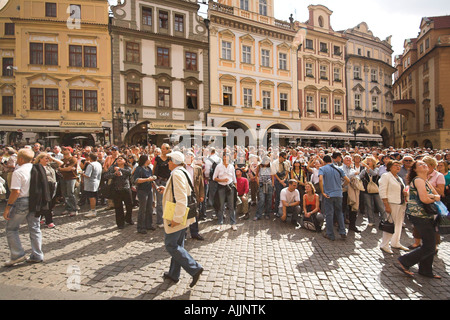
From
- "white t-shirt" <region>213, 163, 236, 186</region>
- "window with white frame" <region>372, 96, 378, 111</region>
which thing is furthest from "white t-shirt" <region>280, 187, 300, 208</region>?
"window with white frame" <region>372, 96, 378, 111</region>

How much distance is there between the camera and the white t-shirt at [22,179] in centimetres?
422

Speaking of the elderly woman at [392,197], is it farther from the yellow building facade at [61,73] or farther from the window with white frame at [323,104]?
the window with white frame at [323,104]

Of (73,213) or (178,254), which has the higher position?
(178,254)

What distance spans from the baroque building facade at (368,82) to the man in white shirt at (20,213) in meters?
31.9

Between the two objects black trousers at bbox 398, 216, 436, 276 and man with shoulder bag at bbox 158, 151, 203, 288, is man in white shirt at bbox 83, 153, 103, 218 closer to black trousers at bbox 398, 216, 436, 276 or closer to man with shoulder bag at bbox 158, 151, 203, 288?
man with shoulder bag at bbox 158, 151, 203, 288

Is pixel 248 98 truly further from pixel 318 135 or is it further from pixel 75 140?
pixel 75 140

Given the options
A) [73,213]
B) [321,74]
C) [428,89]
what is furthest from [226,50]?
[428,89]

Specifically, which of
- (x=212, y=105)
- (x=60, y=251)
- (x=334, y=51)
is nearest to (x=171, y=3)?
(x=212, y=105)

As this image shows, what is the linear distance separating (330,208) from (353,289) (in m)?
2.29

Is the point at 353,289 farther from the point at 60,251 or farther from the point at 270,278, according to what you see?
the point at 60,251

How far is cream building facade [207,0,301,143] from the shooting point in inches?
928

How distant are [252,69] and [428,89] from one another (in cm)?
2527

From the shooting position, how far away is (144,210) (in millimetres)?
6219

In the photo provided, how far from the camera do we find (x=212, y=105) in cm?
2345
